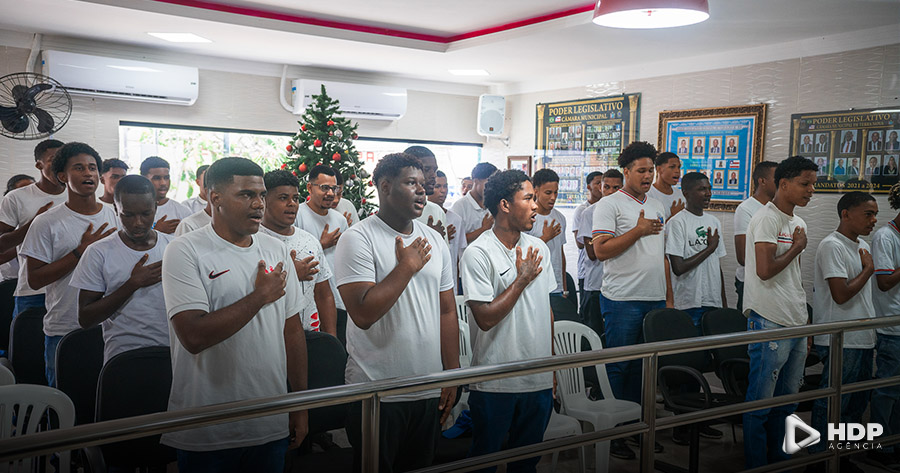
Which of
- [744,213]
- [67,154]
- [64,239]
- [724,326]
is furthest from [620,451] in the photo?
[67,154]

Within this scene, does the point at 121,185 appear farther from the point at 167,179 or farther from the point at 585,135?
the point at 585,135

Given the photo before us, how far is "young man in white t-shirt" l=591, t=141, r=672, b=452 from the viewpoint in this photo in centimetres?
377

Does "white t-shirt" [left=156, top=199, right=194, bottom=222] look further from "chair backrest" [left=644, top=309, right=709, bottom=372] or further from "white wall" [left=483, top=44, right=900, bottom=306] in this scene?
"white wall" [left=483, top=44, right=900, bottom=306]

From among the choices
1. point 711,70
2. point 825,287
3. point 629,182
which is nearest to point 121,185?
point 629,182

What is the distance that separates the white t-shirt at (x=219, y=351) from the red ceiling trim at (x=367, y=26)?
157 inches

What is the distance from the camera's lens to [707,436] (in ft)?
14.0

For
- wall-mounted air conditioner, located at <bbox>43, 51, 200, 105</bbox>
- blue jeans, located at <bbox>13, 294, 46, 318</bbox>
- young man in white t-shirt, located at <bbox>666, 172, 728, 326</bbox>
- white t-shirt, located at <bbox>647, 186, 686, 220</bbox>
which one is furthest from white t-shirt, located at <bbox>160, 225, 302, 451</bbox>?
wall-mounted air conditioner, located at <bbox>43, 51, 200, 105</bbox>

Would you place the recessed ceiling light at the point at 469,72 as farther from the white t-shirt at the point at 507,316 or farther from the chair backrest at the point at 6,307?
the white t-shirt at the point at 507,316

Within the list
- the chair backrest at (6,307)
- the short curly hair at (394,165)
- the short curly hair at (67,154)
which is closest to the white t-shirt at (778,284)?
the short curly hair at (394,165)

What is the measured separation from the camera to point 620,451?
12.8 ft

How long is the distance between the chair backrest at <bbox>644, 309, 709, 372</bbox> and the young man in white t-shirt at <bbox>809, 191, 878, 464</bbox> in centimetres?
63

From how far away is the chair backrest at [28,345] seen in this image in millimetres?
3209

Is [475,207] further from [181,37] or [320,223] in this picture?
[181,37]

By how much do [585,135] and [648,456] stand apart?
20.7ft
